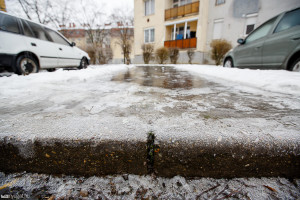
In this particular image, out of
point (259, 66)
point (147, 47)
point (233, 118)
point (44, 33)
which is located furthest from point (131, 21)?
point (233, 118)

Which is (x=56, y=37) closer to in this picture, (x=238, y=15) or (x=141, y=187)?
(x=141, y=187)

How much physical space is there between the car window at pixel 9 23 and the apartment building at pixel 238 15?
11.6m

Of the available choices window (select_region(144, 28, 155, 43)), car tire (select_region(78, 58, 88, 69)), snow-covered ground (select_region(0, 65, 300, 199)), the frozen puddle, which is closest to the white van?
car tire (select_region(78, 58, 88, 69))

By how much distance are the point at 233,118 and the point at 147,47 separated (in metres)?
10.6

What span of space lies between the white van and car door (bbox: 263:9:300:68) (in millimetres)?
5442

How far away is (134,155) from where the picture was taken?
0.66 meters

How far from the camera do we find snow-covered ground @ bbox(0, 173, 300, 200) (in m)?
0.58

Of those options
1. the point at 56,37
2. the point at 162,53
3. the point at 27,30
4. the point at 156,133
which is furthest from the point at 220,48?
the point at 156,133

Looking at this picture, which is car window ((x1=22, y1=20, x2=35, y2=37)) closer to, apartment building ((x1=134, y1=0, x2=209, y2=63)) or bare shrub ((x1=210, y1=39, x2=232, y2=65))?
bare shrub ((x1=210, y1=39, x2=232, y2=65))

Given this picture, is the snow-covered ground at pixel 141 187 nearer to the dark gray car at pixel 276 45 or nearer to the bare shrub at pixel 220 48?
the dark gray car at pixel 276 45

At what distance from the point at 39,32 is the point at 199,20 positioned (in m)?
11.3

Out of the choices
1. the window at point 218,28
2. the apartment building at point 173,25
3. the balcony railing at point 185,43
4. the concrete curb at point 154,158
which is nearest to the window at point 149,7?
the apartment building at point 173,25

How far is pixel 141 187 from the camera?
2.03 feet

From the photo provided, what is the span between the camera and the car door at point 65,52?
160 inches
